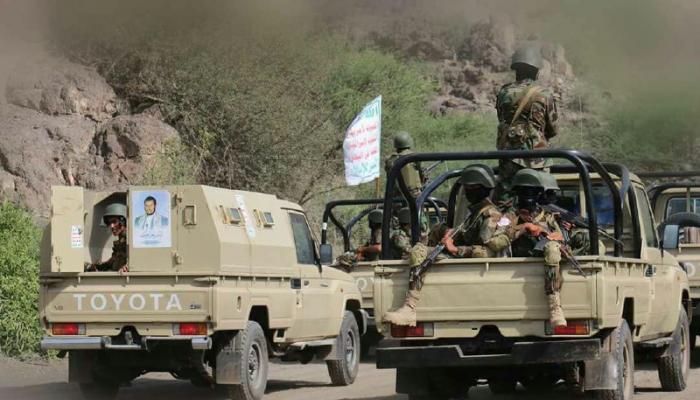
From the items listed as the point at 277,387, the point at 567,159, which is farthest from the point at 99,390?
the point at 567,159

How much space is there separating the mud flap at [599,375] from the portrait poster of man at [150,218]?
3967 mm

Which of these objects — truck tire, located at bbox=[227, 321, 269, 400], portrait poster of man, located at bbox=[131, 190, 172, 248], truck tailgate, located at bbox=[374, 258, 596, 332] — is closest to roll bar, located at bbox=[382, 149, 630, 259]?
truck tailgate, located at bbox=[374, 258, 596, 332]

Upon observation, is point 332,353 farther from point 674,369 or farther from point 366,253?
point 674,369

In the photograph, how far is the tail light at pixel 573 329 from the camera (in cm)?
754

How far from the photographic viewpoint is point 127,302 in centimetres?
940

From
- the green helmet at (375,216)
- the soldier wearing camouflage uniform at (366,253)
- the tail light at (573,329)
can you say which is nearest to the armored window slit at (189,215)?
the tail light at (573,329)

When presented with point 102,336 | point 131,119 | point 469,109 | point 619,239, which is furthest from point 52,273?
point 469,109

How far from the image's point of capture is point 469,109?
5334 cm

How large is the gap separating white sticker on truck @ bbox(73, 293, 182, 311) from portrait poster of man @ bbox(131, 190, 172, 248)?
2.18 feet

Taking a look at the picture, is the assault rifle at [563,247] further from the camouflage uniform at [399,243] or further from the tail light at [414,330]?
the camouflage uniform at [399,243]

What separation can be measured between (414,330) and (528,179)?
53.5 inches

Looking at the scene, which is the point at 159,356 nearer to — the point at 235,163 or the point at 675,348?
the point at 675,348

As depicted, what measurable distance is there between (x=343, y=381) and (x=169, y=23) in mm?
9237

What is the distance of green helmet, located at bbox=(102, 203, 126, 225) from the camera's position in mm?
10367
